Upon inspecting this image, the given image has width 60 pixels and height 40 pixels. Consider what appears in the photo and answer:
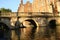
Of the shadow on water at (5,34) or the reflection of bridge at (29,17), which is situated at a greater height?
the reflection of bridge at (29,17)

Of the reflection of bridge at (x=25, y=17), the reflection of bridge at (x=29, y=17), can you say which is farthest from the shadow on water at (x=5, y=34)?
the reflection of bridge at (x=25, y=17)

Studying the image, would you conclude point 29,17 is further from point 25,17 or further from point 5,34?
point 5,34

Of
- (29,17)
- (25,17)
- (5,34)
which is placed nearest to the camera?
(5,34)

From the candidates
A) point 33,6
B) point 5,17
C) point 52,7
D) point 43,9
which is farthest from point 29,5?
point 5,17

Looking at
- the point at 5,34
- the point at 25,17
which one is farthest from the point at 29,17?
the point at 5,34

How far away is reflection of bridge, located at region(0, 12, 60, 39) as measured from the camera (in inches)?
1974

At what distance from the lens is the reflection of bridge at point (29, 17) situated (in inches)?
1974

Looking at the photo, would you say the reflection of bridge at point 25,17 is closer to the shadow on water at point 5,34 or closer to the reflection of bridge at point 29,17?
the reflection of bridge at point 29,17

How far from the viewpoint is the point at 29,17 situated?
51938 mm

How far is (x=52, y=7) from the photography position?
6438 centimetres

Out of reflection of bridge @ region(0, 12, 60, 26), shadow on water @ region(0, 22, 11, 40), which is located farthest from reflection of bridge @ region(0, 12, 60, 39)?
shadow on water @ region(0, 22, 11, 40)

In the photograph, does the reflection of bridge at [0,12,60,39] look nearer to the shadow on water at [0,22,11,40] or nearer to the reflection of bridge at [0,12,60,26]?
the reflection of bridge at [0,12,60,26]

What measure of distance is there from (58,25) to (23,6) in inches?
1202

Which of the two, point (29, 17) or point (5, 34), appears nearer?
point (5, 34)
